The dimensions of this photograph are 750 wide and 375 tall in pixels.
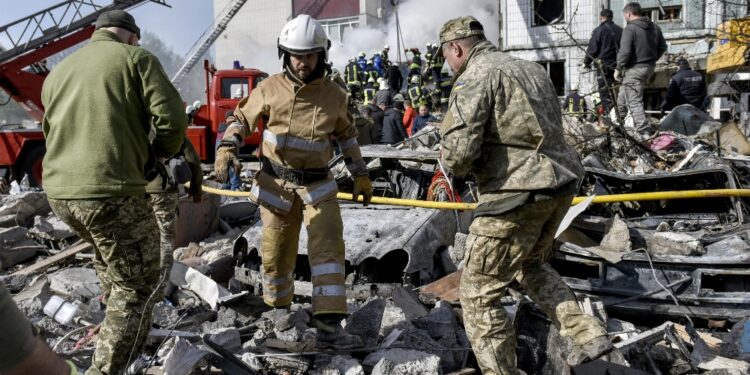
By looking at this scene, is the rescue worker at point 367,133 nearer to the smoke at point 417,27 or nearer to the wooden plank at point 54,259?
the wooden plank at point 54,259

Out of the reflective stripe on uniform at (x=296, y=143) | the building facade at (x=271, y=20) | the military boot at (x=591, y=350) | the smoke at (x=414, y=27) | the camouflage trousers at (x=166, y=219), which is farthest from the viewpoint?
the building facade at (x=271, y=20)

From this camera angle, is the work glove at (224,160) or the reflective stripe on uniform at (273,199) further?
the reflective stripe on uniform at (273,199)

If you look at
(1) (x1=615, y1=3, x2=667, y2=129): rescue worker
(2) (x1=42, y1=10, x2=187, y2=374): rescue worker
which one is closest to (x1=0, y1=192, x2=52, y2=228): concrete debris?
(2) (x1=42, y1=10, x2=187, y2=374): rescue worker

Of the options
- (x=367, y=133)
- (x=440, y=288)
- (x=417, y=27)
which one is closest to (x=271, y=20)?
(x=417, y=27)

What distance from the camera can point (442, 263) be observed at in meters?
4.83

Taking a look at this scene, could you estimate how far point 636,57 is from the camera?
26.0 feet

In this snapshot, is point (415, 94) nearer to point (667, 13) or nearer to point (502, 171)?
point (667, 13)

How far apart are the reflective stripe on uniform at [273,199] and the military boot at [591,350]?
173 centimetres

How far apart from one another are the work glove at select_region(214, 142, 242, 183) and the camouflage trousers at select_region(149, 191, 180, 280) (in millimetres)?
1395

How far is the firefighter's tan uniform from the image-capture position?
3.61 metres

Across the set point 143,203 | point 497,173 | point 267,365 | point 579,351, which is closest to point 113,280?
point 143,203

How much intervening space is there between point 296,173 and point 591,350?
1830 mm

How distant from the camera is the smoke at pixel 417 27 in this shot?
26.7 m

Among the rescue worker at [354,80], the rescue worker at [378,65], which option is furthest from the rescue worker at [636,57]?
the rescue worker at [378,65]
